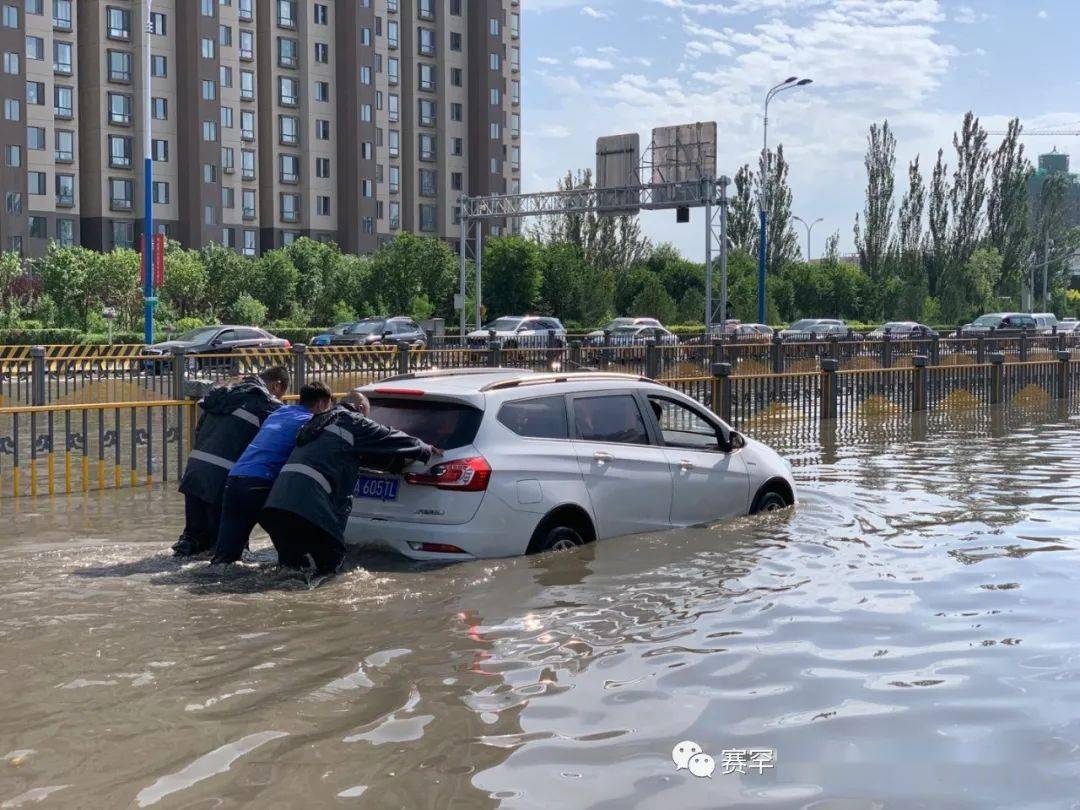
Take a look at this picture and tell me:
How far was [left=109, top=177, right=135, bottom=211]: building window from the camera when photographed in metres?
75.6

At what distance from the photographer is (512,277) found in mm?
62781

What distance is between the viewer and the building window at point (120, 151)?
247 feet

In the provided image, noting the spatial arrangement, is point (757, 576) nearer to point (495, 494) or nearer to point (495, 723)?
point (495, 494)

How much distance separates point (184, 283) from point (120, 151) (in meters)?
21.6

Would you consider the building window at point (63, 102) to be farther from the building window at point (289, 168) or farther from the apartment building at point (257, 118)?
the building window at point (289, 168)

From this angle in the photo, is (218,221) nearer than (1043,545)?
No

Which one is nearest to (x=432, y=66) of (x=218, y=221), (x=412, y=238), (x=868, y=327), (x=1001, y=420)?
(x=218, y=221)

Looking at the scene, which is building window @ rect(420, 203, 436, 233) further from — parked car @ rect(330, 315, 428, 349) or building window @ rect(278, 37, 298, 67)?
parked car @ rect(330, 315, 428, 349)

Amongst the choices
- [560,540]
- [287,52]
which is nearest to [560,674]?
[560,540]

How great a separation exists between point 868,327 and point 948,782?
2552 inches

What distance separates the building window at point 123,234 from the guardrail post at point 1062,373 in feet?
197

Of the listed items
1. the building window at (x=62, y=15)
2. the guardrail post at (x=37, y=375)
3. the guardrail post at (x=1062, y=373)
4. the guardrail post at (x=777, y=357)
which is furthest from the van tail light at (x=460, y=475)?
the building window at (x=62, y=15)

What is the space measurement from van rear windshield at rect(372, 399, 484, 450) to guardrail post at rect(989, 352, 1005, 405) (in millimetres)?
17957

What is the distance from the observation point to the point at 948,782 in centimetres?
511
